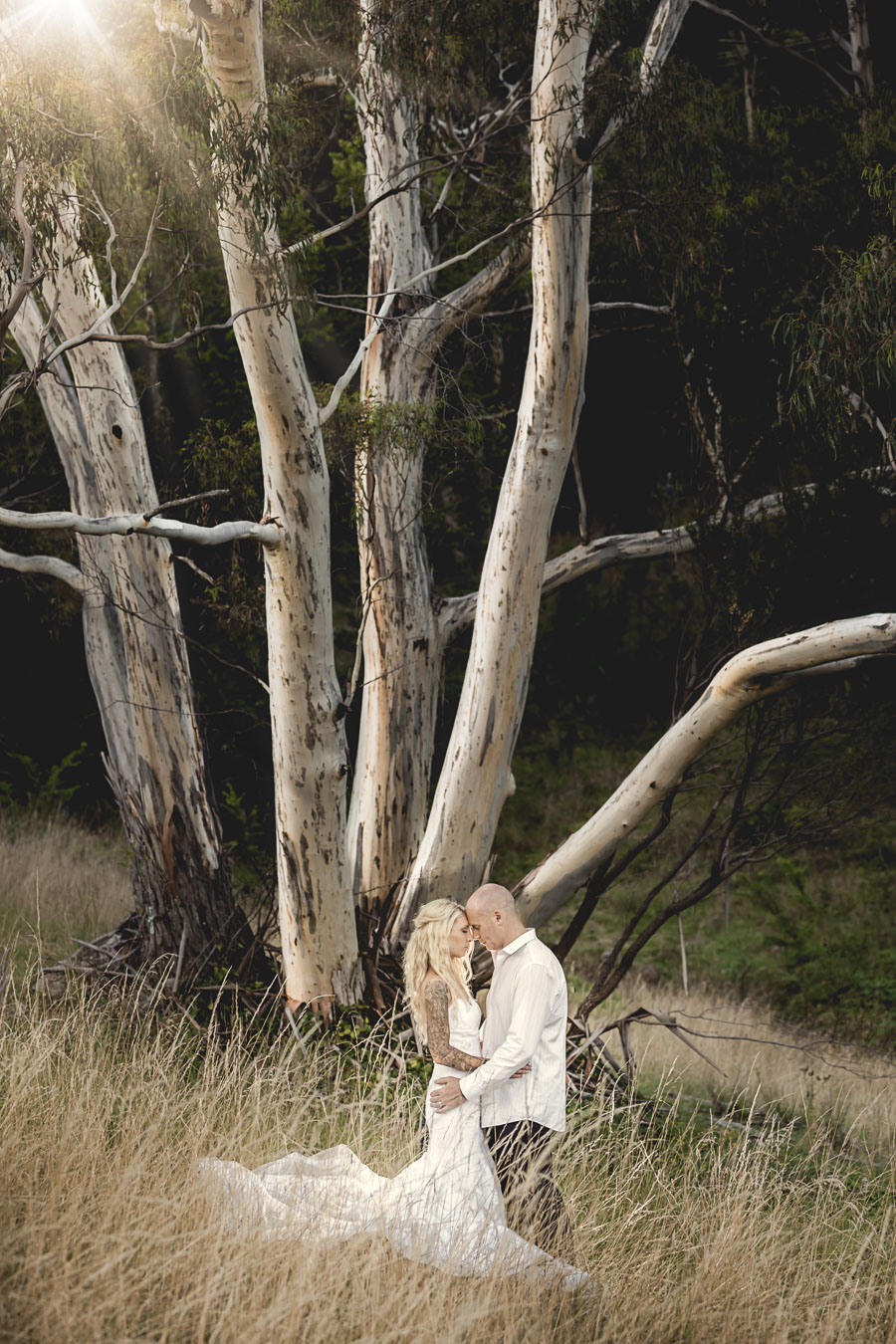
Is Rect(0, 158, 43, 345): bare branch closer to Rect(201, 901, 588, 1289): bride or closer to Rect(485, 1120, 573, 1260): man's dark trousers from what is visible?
Rect(201, 901, 588, 1289): bride

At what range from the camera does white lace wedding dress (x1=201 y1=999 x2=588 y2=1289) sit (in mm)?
3234

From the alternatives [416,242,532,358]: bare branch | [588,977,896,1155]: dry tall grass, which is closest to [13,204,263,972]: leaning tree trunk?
[416,242,532,358]: bare branch

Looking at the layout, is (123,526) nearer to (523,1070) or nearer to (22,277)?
(22,277)

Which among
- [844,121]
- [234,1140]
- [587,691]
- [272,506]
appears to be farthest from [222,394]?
[234,1140]

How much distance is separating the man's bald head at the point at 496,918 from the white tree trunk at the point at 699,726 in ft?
7.35

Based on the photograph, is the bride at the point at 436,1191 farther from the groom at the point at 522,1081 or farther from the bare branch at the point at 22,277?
the bare branch at the point at 22,277

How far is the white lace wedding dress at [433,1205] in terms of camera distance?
3.23 meters

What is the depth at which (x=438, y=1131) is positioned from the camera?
3.48m

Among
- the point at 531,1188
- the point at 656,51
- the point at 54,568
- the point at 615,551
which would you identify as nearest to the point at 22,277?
the point at 54,568

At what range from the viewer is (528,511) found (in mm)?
6508

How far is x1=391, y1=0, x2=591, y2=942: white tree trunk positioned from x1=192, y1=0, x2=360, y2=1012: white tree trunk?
2.33 feet

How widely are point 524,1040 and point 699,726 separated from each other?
101 inches

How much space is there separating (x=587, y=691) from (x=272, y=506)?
999cm

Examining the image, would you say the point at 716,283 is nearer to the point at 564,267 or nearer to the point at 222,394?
the point at 564,267
